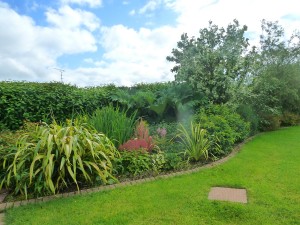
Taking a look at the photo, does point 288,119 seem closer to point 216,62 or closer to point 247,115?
point 247,115

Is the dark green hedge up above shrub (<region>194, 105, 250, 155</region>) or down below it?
above

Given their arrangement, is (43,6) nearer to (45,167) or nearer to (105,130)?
(105,130)

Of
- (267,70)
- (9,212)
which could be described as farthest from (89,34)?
(267,70)

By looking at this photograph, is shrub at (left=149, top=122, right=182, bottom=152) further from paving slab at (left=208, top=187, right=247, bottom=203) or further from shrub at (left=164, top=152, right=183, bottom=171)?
paving slab at (left=208, top=187, right=247, bottom=203)

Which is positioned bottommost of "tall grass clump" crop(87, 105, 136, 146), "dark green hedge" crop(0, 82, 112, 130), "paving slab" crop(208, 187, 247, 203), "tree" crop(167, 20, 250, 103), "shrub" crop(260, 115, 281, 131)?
"paving slab" crop(208, 187, 247, 203)

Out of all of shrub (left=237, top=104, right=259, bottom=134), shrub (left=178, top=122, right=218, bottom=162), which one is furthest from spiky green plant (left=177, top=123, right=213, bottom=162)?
shrub (left=237, top=104, right=259, bottom=134)

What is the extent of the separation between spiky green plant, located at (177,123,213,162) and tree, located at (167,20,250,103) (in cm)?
256

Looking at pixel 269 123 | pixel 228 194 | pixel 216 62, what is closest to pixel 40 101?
pixel 228 194

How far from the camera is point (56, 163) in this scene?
353 centimetres

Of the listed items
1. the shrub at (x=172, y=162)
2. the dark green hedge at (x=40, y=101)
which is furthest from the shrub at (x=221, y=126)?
the dark green hedge at (x=40, y=101)

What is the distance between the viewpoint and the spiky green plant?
497 centimetres

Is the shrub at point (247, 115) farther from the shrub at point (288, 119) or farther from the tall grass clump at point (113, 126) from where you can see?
the tall grass clump at point (113, 126)

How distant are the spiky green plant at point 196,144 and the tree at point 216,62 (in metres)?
2.56

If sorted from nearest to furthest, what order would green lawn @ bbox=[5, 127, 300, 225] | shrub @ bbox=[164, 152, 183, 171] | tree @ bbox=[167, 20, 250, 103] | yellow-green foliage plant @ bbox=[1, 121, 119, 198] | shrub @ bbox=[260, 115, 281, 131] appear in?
green lawn @ bbox=[5, 127, 300, 225] → yellow-green foliage plant @ bbox=[1, 121, 119, 198] → shrub @ bbox=[164, 152, 183, 171] → tree @ bbox=[167, 20, 250, 103] → shrub @ bbox=[260, 115, 281, 131]
